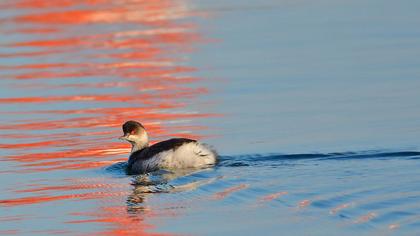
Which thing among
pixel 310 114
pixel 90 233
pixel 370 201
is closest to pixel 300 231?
pixel 370 201

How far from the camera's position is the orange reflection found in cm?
1219

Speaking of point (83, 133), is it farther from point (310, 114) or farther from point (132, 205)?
point (132, 205)

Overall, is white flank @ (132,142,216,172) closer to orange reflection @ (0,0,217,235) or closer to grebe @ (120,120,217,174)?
grebe @ (120,120,217,174)

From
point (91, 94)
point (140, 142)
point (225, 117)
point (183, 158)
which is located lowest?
point (183, 158)

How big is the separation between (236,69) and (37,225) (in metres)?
8.96

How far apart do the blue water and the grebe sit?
15cm

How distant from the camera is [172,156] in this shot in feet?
42.8

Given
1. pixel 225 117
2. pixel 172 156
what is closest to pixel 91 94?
pixel 225 117

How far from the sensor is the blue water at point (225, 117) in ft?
34.8

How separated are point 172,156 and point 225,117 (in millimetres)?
2636

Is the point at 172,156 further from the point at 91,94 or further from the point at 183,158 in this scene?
the point at 91,94

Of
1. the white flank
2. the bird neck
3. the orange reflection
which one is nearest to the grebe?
the white flank

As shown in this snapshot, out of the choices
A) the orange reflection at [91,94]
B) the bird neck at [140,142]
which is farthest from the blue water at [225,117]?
the bird neck at [140,142]

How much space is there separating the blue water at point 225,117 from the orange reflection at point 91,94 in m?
0.03
